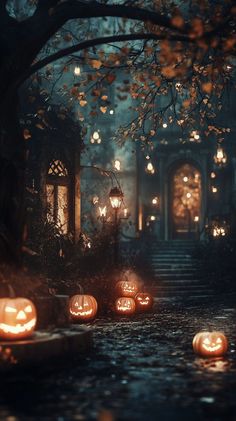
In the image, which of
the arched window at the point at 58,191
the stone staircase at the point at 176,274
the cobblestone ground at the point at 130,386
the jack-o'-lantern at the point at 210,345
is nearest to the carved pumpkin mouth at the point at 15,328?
the cobblestone ground at the point at 130,386

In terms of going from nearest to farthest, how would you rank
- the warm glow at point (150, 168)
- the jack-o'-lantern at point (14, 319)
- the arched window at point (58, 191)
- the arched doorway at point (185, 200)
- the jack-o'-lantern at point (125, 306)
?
1. the jack-o'-lantern at point (14, 319)
2. the jack-o'-lantern at point (125, 306)
3. the arched window at point (58, 191)
4. the warm glow at point (150, 168)
5. the arched doorway at point (185, 200)

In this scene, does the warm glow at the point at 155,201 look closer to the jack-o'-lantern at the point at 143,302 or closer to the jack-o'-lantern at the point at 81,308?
the jack-o'-lantern at the point at 143,302

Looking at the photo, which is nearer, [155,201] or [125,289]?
[125,289]

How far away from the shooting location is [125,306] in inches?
602

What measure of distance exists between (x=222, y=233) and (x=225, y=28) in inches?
803

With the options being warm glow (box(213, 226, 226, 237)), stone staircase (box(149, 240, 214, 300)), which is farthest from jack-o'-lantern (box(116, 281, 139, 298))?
warm glow (box(213, 226, 226, 237))

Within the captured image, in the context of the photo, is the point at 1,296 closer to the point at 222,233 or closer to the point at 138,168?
the point at 222,233

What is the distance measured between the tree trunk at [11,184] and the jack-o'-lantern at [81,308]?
4.30m

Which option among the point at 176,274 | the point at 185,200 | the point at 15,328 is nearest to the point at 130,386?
the point at 15,328

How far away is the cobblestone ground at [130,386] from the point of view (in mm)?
5715

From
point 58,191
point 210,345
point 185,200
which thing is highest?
point 185,200

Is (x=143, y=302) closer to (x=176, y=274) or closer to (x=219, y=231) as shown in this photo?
(x=176, y=274)

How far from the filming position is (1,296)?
30.1ft

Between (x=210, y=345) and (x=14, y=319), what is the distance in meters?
3.06
